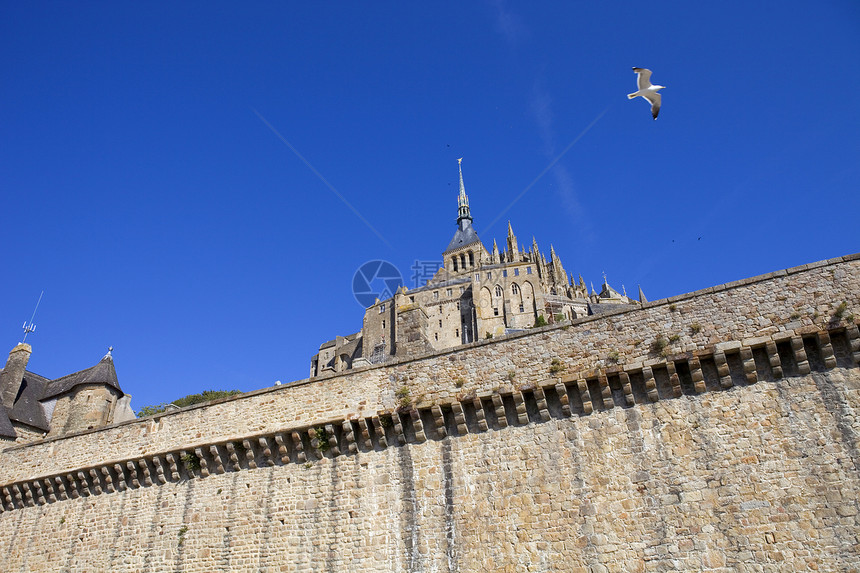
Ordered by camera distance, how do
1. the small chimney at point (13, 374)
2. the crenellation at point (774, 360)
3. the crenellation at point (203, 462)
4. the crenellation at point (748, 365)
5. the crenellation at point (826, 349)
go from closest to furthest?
the crenellation at point (826, 349)
the crenellation at point (774, 360)
the crenellation at point (748, 365)
the crenellation at point (203, 462)
the small chimney at point (13, 374)

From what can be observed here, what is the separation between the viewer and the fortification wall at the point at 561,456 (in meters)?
11.0

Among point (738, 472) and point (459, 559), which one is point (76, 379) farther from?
point (738, 472)

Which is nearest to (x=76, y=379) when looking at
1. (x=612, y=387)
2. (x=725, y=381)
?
(x=612, y=387)

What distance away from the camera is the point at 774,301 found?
485 inches

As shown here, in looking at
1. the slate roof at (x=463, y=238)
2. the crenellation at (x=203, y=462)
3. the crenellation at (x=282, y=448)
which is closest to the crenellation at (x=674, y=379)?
the crenellation at (x=282, y=448)

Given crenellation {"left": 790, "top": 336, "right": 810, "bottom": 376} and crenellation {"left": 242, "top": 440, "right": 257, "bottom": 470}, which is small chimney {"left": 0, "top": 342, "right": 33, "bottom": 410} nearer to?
crenellation {"left": 242, "top": 440, "right": 257, "bottom": 470}

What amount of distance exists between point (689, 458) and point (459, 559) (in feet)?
17.1

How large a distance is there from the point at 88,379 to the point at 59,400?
1.68m

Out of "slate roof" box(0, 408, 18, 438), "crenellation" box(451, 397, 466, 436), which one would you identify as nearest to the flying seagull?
"crenellation" box(451, 397, 466, 436)

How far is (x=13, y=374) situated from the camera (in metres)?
26.6

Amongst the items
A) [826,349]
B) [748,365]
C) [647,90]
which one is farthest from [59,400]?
[826,349]

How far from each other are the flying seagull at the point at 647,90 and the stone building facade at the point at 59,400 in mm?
24257

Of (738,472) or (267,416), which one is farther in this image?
(267,416)

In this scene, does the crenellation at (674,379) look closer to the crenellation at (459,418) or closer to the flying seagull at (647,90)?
the crenellation at (459,418)
